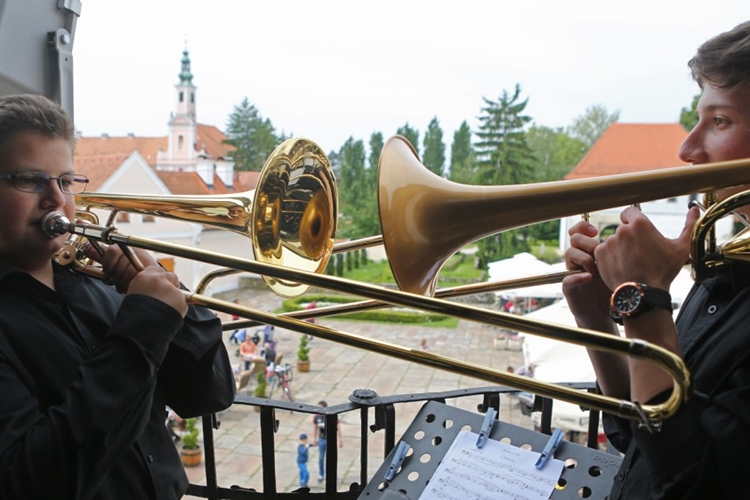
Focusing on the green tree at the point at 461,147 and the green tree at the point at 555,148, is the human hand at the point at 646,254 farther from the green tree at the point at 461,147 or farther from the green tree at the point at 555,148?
the green tree at the point at 555,148

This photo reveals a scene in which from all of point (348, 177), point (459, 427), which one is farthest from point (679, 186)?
point (348, 177)

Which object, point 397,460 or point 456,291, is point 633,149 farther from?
point 397,460

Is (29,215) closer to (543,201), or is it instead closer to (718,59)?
(543,201)

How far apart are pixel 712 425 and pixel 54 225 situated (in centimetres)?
127

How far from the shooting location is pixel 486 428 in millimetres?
1466

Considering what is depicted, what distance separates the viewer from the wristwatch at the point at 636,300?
98cm

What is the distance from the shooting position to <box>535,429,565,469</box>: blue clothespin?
4.50 ft

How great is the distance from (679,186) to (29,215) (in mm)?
1249

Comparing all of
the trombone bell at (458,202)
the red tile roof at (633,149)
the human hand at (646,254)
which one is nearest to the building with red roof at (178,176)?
the trombone bell at (458,202)

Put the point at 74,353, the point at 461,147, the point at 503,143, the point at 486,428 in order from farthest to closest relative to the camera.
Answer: the point at 461,147, the point at 503,143, the point at 486,428, the point at 74,353

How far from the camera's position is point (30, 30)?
1.85 metres

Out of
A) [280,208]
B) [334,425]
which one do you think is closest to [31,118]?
[280,208]

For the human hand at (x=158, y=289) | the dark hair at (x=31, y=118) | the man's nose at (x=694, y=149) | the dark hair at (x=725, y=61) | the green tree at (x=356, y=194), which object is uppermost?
the green tree at (x=356, y=194)

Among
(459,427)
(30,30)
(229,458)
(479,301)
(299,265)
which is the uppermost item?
(30,30)
